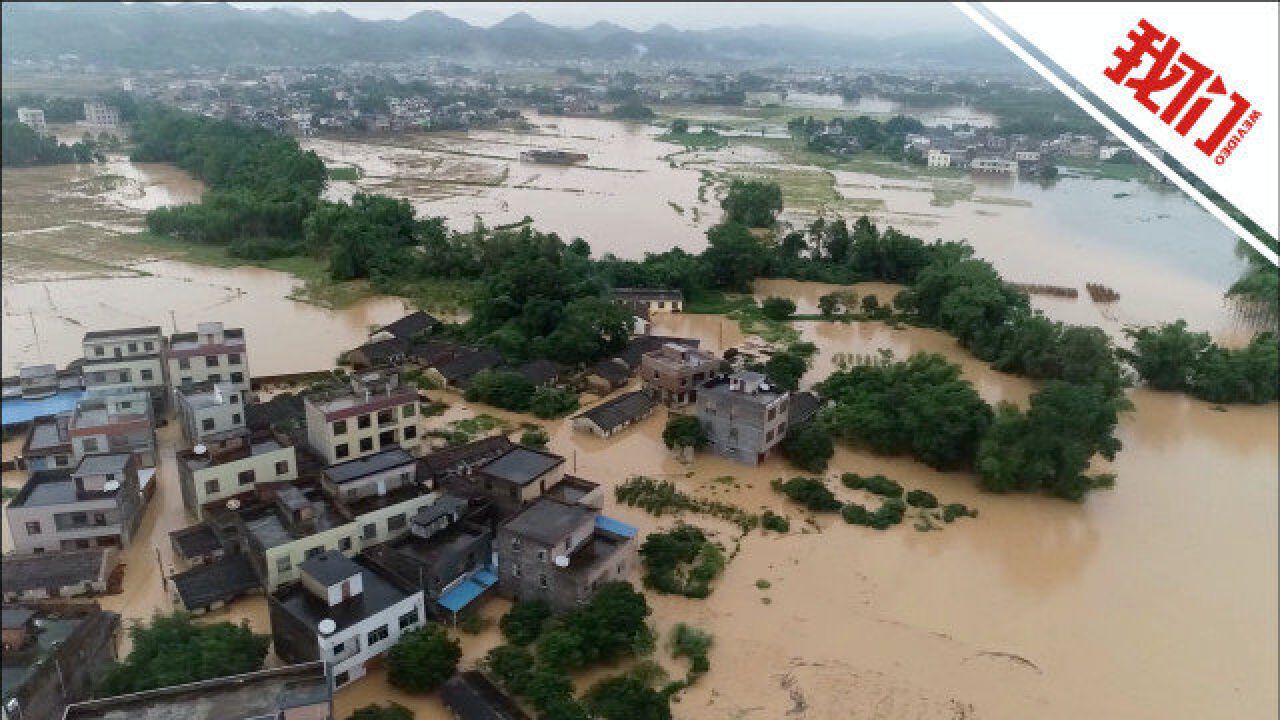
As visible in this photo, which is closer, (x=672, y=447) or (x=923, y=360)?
(x=672, y=447)

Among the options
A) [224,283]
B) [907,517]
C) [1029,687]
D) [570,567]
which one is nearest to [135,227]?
[224,283]

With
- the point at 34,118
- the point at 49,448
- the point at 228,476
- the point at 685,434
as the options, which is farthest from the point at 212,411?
the point at 34,118

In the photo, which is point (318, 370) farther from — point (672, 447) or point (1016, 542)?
point (1016, 542)

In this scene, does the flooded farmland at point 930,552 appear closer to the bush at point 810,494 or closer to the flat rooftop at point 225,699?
the bush at point 810,494

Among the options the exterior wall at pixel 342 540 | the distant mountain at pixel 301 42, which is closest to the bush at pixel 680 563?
the exterior wall at pixel 342 540

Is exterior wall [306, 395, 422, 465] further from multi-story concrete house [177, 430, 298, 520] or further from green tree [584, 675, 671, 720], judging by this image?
green tree [584, 675, 671, 720]

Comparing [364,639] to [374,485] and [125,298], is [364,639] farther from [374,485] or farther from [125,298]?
[125,298]

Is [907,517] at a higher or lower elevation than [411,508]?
lower
